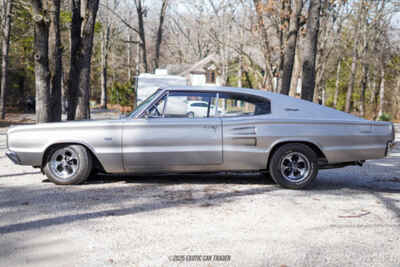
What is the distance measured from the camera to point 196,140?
593 centimetres

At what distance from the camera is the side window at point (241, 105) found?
6145 millimetres

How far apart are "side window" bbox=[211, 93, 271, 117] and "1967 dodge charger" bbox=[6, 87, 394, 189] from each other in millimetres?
17

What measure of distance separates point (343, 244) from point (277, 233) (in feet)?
2.06

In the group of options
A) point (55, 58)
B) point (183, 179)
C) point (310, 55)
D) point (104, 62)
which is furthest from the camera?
point (104, 62)

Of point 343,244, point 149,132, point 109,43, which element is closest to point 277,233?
point 343,244

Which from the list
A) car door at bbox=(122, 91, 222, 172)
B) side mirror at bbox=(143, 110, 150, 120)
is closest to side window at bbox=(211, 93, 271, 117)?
car door at bbox=(122, 91, 222, 172)

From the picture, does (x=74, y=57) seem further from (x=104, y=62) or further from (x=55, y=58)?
(x=104, y=62)

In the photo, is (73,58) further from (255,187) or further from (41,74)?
(255,187)

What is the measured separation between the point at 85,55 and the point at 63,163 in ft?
23.5

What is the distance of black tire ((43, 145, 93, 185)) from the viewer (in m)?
5.98

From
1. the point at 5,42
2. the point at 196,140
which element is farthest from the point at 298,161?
the point at 5,42

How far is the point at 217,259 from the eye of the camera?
3.40 meters

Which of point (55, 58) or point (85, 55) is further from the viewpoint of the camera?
point (85, 55)

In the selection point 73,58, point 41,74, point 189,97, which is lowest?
point 189,97
